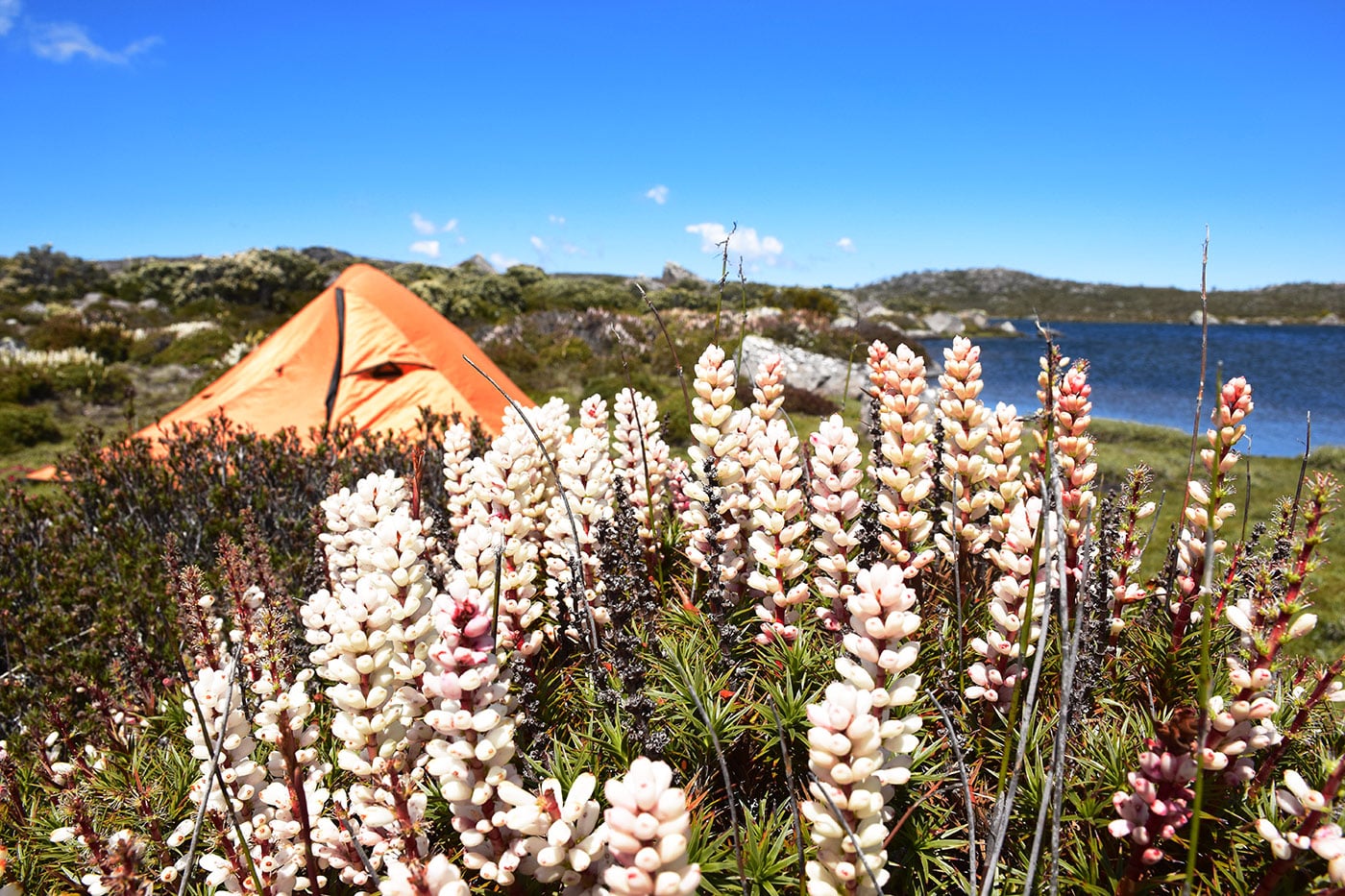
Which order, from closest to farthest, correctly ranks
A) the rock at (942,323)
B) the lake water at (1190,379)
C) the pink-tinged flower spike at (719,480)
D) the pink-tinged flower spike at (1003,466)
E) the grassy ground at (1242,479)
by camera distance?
the pink-tinged flower spike at (1003,466) < the pink-tinged flower spike at (719,480) < the grassy ground at (1242,479) < the lake water at (1190,379) < the rock at (942,323)

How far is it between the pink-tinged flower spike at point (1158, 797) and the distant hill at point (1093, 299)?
71928 millimetres

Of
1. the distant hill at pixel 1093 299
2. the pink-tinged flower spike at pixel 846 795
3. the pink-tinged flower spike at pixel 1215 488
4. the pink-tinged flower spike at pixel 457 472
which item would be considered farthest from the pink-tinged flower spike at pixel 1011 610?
the distant hill at pixel 1093 299

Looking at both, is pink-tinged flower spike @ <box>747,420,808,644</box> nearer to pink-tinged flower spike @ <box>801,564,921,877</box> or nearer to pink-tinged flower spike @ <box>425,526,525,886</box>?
pink-tinged flower spike @ <box>801,564,921,877</box>

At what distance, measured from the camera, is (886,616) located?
1383 millimetres

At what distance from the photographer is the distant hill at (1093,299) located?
8931 centimetres

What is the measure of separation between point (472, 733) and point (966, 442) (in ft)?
5.62

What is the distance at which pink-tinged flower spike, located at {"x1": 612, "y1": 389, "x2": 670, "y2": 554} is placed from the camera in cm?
301

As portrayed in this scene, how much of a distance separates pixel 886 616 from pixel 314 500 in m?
6.13

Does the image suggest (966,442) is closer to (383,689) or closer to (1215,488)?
(1215,488)

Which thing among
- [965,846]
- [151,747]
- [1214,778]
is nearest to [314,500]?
[151,747]

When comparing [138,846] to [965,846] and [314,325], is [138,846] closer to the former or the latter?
[965,846]

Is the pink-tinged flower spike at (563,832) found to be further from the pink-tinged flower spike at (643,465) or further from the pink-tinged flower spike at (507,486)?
the pink-tinged flower spike at (643,465)

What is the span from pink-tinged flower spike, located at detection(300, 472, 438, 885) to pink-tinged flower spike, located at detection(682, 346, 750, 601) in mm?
946

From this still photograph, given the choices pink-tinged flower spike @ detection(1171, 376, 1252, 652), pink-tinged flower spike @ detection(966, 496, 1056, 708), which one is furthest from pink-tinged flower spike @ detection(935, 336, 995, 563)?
pink-tinged flower spike @ detection(1171, 376, 1252, 652)
